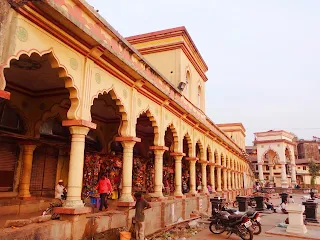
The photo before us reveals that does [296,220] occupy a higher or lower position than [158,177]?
lower

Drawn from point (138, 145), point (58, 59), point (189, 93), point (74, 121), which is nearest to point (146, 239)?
point (74, 121)

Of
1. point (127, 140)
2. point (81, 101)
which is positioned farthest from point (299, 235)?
point (81, 101)

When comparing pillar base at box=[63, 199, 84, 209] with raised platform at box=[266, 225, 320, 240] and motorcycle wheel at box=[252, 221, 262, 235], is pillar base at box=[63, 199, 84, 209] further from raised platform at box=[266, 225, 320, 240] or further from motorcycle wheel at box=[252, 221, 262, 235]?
raised platform at box=[266, 225, 320, 240]

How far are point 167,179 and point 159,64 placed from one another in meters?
7.32

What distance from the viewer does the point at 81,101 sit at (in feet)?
20.8

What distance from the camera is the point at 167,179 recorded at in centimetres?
1762

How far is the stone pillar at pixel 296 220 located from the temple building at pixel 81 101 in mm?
4726

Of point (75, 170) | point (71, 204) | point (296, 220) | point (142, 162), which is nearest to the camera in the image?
point (71, 204)

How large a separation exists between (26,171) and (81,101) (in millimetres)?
4560

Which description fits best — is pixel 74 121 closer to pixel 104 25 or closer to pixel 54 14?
pixel 54 14

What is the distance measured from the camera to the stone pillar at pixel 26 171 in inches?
362

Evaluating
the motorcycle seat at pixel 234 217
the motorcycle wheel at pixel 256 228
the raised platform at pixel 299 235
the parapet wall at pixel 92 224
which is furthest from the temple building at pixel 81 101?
the raised platform at pixel 299 235

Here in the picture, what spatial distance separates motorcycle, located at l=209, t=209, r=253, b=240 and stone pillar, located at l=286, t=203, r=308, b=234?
6.96 feet

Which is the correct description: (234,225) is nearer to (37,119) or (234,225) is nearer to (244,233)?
(244,233)
